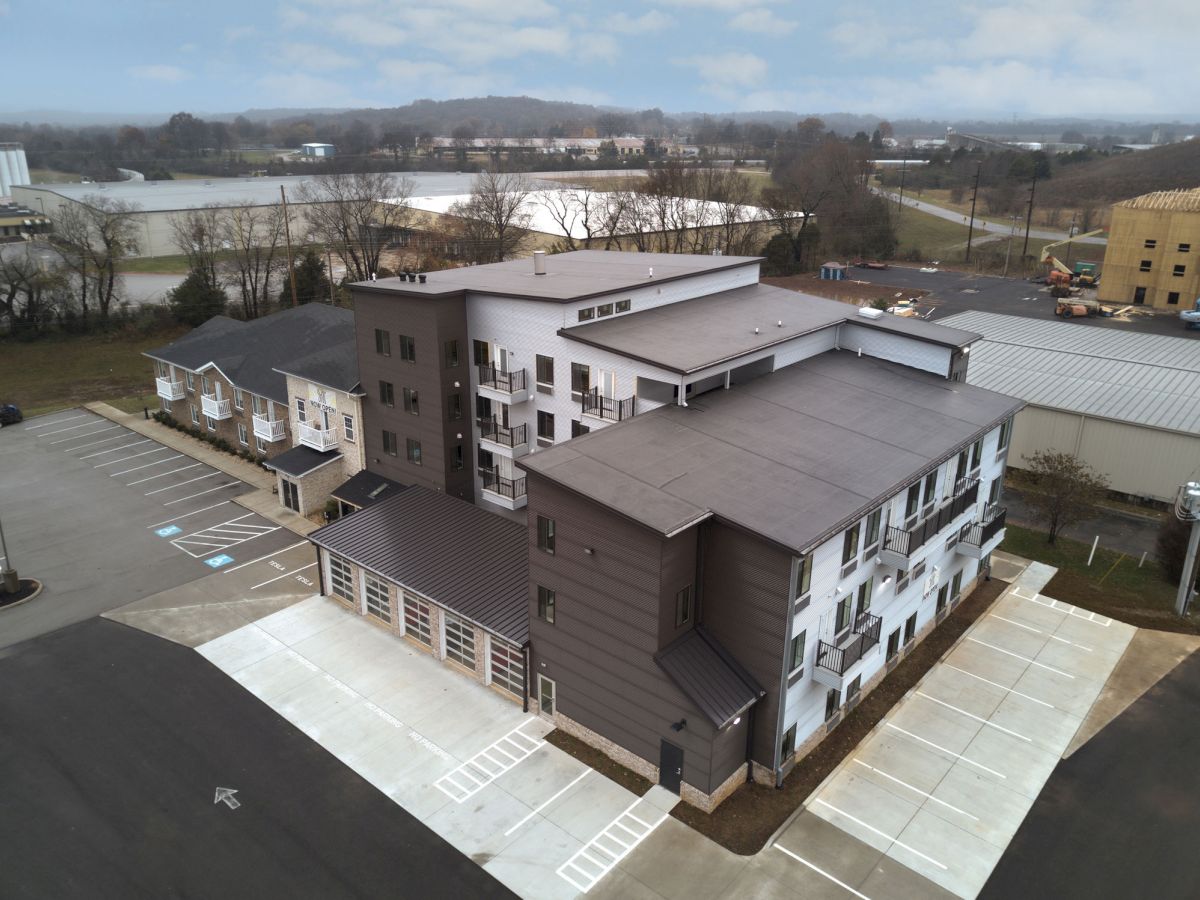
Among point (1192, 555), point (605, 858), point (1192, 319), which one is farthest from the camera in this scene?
point (1192, 319)

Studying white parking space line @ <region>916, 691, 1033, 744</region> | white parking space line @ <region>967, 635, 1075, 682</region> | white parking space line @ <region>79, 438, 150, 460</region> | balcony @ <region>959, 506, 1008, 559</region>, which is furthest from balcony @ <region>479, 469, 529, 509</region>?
white parking space line @ <region>79, 438, 150, 460</region>

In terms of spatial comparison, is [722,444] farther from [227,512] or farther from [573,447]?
[227,512]

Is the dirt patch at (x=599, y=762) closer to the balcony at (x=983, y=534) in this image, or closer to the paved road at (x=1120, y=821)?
the paved road at (x=1120, y=821)

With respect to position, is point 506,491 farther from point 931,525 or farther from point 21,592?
point 21,592

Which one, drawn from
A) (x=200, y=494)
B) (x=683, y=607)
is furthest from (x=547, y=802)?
(x=200, y=494)

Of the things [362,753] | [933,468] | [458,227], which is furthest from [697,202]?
[362,753]
